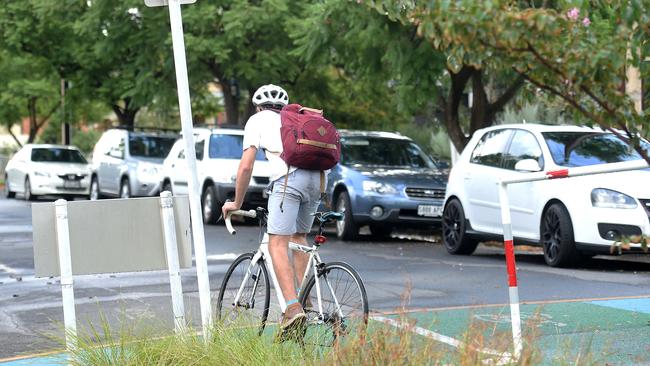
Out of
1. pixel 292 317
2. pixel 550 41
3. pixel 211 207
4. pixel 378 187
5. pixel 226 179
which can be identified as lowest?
pixel 292 317

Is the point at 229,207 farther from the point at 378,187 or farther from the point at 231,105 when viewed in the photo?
the point at 231,105

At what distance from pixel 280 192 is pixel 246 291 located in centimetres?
77

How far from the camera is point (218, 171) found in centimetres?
2198

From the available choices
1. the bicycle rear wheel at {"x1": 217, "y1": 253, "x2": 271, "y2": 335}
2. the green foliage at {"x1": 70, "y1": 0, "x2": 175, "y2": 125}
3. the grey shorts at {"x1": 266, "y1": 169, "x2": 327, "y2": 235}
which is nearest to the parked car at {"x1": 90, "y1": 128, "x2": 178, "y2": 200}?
the green foliage at {"x1": 70, "y1": 0, "x2": 175, "y2": 125}

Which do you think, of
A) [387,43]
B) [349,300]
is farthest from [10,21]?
[349,300]

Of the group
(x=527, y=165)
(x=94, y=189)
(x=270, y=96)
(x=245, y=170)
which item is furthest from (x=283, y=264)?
(x=94, y=189)

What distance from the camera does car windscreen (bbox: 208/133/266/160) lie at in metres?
22.6

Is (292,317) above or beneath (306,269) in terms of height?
beneath

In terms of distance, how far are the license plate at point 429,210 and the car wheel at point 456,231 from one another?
1.69m

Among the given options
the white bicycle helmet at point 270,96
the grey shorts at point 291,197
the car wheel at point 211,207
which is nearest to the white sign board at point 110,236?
the grey shorts at point 291,197

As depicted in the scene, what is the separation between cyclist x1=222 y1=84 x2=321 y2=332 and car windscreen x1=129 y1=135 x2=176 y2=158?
20.4 m

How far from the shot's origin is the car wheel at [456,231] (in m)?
15.6

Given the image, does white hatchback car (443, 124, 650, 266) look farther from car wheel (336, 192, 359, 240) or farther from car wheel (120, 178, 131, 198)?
car wheel (120, 178, 131, 198)

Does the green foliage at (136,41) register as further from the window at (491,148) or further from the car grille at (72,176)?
the window at (491,148)
